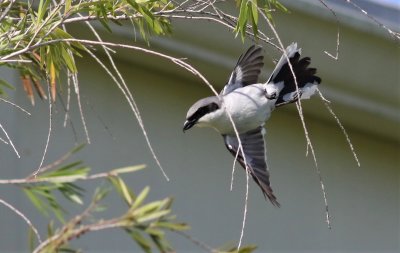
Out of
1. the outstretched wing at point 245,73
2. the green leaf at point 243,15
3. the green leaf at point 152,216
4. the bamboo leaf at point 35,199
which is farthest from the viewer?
the outstretched wing at point 245,73

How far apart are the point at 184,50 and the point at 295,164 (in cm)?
60

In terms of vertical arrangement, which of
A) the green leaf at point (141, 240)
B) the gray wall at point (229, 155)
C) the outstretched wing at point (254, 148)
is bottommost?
the gray wall at point (229, 155)

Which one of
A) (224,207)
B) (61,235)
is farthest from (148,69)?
(61,235)

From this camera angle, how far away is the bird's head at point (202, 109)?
2.10 m

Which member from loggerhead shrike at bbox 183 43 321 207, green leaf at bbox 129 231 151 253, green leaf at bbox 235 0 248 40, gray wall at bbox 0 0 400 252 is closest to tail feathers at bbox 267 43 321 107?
loggerhead shrike at bbox 183 43 321 207

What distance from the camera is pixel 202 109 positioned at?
2109 millimetres

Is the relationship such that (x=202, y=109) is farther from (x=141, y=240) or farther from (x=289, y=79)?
(x=141, y=240)

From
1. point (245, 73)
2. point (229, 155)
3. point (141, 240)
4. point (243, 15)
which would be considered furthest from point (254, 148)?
point (141, 240)

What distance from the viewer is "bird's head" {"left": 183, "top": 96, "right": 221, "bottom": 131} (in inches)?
82.5

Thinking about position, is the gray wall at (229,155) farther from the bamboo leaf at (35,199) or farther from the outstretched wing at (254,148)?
the bamboo leaf at (35,199)

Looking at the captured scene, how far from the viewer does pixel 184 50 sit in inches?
119

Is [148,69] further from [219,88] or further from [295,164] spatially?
[295,164]

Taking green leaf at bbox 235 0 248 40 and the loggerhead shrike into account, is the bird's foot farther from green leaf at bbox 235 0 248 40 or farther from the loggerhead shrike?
Result: green leaf at bbox 235 0 248 40

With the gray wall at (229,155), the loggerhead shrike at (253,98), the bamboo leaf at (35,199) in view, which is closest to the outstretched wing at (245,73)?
the loggerhead shrike at (253,98)
